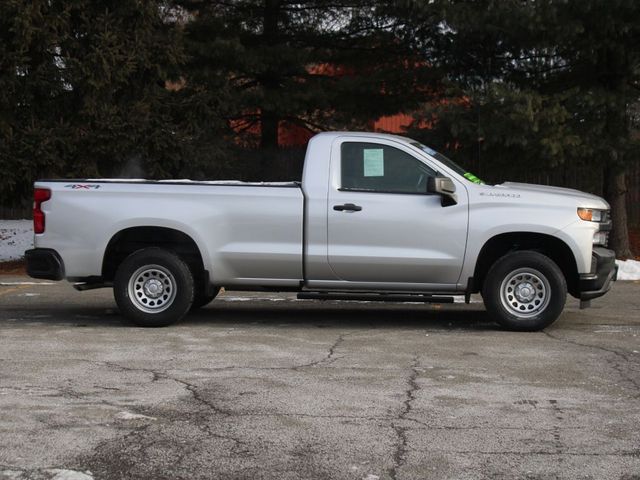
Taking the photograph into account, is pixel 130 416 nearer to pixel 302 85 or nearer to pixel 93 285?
pixel 93 285

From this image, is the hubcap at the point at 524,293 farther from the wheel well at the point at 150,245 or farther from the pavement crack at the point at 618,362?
the wheel well at the point at 150,245

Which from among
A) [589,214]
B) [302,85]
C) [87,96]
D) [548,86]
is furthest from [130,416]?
[302,85]

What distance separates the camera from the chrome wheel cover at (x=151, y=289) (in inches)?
379

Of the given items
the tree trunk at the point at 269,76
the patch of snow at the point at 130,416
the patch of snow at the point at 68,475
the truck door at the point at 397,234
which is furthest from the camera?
the tree trunk at the point at 269,76

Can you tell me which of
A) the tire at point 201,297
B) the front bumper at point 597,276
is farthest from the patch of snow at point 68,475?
the front bumper at point 597,276

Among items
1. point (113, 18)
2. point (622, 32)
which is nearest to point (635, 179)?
point (622, 32)

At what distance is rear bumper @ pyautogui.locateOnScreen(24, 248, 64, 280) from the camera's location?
9648 mm

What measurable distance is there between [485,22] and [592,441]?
1165 cm

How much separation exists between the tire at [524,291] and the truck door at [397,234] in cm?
41

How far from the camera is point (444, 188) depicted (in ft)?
30.3

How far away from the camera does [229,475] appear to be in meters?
4.89

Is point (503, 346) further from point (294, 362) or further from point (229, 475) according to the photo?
point (229, 475)

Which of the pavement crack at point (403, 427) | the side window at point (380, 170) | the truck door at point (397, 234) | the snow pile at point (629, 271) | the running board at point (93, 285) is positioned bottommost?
the pavement crack at point (403, 427)

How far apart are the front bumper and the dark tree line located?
599cm
